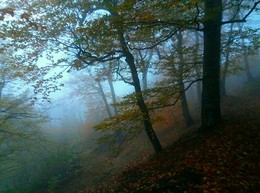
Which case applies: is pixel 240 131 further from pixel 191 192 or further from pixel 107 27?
pixel 107 27

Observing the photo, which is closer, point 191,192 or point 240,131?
point 191,192

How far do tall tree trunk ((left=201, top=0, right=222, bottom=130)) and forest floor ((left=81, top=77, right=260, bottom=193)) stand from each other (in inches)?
21.6

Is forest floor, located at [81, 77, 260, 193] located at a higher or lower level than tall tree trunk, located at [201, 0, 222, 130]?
lower

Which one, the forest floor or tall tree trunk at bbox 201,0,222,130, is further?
tall tree trunk at bbox 201,0,222,130

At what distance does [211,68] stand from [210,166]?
4134 mm

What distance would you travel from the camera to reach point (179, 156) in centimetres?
866

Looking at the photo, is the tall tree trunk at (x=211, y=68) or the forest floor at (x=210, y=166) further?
the tall tree trunk at (x=211, y=68)

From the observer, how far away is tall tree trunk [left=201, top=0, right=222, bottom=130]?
29.6 feet

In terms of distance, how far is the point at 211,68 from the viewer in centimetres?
937

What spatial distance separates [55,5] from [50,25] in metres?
0.83

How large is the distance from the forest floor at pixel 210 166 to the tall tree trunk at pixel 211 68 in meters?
0.55

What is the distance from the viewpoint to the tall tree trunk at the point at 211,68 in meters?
9.04

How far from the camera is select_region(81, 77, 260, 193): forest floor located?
5.94 metres

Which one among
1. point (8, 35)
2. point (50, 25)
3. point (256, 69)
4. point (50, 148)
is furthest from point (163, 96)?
point (256, 69)
